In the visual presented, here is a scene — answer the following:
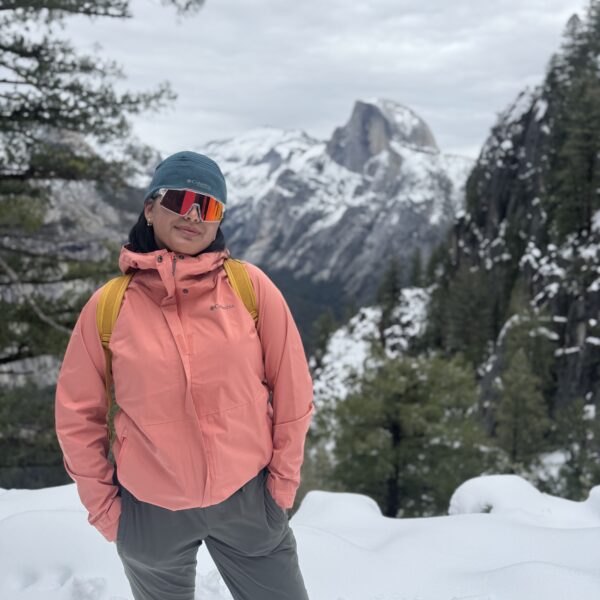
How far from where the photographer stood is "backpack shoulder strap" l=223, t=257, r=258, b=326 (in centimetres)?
214

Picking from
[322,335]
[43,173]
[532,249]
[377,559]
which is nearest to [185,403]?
[377,559]

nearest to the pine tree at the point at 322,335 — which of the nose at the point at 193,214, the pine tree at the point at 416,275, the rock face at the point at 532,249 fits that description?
the pine tree at the point at 416,275

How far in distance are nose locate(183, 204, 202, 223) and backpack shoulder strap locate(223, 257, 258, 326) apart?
24cm

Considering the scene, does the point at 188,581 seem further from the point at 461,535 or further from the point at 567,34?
the point at 567,34

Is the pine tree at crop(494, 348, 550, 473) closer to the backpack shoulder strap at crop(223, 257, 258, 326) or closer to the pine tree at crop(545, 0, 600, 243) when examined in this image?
the pine tree at crop(545, 0, 600, 243)

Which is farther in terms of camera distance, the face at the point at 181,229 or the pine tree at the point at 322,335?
the pine tree at the point at 322,335

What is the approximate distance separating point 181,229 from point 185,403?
664 millimetres

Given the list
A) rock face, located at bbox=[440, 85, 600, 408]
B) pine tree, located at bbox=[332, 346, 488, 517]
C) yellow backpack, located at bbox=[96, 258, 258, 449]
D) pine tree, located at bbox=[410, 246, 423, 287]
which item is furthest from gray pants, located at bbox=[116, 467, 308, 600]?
pine tree, located at bbox=[410, 246, 423, 287]

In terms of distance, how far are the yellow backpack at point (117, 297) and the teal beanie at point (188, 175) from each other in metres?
0.29

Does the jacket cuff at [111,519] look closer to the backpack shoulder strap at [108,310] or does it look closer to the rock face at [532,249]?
the backpack shoulder strap at [108,310]

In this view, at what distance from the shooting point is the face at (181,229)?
2.09 m

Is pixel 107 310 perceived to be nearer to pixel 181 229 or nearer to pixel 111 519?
pixel 181 229

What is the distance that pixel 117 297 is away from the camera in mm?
2078

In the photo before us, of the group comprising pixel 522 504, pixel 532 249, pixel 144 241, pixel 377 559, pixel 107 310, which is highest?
pixel 532 249
